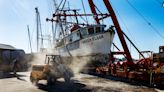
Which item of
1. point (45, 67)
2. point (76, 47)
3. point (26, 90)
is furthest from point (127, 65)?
point (76, 47)

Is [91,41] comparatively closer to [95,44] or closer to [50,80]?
[95,44]

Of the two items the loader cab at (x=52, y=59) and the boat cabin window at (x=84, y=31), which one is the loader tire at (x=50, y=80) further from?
Result: the boat cabin window at (x=84, y=31)

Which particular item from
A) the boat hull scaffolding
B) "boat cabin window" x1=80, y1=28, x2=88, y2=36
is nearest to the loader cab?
the boat hull scaffolding

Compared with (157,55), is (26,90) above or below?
below

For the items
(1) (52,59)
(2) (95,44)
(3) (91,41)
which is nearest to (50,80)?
(1) (52,59)

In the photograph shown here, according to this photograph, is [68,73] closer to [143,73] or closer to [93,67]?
[143,73]

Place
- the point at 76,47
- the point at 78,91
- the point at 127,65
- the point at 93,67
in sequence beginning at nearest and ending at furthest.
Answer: the point at 78,91
the point at 127,65
the point at 93,67
the point at 76,47

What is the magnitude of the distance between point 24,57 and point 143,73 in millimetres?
29944

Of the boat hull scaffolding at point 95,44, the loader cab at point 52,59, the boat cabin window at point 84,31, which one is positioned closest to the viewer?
the loader cab at point 52,59

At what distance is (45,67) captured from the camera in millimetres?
18047

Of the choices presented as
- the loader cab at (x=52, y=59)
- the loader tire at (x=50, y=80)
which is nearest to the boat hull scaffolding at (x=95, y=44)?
the loader cab at (x=52, y=59)

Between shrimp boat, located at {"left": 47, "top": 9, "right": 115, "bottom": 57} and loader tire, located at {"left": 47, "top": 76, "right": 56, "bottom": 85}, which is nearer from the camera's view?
loader tire, located at {"left": 47, "top": 76, "right": 56, "bottom": 85}

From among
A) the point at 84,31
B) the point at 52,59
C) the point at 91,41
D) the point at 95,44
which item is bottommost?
the point at 52,59

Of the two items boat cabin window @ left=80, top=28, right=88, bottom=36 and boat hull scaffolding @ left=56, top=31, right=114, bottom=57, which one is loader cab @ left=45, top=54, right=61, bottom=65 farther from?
boat cabin window @ left=80, top=28, right=88, bottom=36
